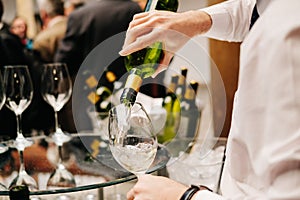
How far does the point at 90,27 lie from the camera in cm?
279

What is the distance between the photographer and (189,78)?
5.87 feet

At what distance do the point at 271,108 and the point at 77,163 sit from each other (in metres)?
0.91

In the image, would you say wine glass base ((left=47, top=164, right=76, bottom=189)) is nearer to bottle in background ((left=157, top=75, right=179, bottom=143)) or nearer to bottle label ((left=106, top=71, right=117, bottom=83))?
bottle in background ((left=157, top=75, right=179, bottom=143))

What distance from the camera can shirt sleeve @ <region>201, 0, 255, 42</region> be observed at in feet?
3.47

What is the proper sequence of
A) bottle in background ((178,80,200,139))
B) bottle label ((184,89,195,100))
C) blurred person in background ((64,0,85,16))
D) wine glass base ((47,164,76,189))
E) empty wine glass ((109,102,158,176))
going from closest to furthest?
empty wine glass ((109,102,158,176)), wine glass base ((47,164,76,189)), bottle in background ((178,80,200,139)), bottle label ((184,89,195,100)), blurred person in background ((64,0,85,16))

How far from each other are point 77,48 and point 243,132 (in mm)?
2385

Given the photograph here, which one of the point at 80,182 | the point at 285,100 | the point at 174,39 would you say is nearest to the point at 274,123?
the point at 285,100

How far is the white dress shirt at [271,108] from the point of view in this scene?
561 millimetres

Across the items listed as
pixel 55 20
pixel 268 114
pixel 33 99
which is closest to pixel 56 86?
pixel 268 114

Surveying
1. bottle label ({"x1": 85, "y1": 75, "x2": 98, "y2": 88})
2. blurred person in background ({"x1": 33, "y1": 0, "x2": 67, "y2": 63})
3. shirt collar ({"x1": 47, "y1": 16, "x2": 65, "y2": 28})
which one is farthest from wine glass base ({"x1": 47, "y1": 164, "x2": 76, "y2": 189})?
shirt collar ({"x1": 47, "y1": 16, "x2": 65, "y2": 28})

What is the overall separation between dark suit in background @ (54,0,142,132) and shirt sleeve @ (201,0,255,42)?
148cm

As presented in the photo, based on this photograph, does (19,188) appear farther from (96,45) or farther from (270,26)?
(96,45)

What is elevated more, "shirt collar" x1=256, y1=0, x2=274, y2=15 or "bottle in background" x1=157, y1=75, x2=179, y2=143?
"shirt collar" x1=256, y1=0, x2=274, y2=15

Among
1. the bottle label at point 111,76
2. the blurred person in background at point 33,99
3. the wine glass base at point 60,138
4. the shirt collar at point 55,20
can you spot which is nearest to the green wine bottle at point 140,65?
the wine glass base at point 60,138
